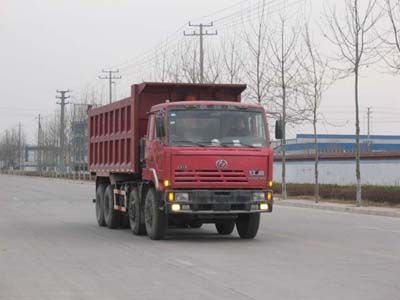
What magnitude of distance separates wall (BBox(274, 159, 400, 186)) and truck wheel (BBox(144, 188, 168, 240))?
21.4m

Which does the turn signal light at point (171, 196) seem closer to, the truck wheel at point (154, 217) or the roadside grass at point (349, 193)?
the truck wheel at point (154, 217)

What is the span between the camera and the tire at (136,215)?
1736 centimetres

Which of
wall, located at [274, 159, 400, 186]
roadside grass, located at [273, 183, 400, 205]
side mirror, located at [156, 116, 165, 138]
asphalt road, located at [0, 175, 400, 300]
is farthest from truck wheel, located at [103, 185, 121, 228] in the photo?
wall, located at [274, 159, 400, 186]

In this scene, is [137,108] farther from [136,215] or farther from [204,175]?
[204,175]

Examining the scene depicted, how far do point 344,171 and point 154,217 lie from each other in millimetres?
26854

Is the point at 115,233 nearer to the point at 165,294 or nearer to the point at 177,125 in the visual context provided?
the point at 177,125

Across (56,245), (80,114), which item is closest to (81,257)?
(56,245)

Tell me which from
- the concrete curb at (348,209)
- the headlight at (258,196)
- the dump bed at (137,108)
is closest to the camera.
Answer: the headlight at (258,196)

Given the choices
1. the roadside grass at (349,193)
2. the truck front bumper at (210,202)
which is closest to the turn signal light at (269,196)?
the truck front bumper at (210,202)

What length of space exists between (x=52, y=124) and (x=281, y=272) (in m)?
95.6

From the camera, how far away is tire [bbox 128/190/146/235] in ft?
57.0

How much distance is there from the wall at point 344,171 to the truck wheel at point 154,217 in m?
21.4

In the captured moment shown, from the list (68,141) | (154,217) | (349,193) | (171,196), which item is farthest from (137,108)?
(68,141)

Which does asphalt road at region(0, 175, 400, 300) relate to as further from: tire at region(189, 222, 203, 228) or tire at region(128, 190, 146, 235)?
tire at region(128, 190, 146, 235)
